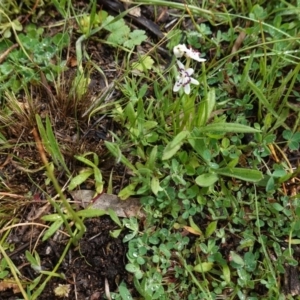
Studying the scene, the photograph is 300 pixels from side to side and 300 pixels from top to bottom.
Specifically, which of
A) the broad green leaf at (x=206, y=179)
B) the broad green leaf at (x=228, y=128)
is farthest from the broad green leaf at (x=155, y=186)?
the broad green leaf at (x=228, y=128)

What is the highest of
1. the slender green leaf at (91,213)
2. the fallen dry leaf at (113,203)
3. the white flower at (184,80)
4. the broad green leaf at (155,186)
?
the white flower at (184,80)

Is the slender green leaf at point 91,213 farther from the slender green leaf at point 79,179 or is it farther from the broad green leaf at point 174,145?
the broad green leaf at point 174,145

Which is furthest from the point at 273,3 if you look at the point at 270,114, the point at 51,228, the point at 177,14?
the point at 51,228

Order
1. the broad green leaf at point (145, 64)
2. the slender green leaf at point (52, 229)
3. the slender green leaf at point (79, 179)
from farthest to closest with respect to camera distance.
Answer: the broad green leaf at point (145, 64), the slender green leaf at point (79, 179), the slender green leaf at point (52, 229)

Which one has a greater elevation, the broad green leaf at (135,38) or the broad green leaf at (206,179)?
the broad green leaf at (135,38)

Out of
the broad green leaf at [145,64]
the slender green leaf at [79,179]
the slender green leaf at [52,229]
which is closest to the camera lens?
the slender green leaf at [52,229]

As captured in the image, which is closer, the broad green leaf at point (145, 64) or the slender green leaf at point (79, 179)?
the slender green leaf at point (79, 179)

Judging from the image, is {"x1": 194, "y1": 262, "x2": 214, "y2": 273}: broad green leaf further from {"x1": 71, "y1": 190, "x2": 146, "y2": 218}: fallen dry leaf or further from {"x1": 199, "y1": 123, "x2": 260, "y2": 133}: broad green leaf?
{"x1": 199, "y1": 123, "x2": 260, "y2": 133}: broad green leaf
